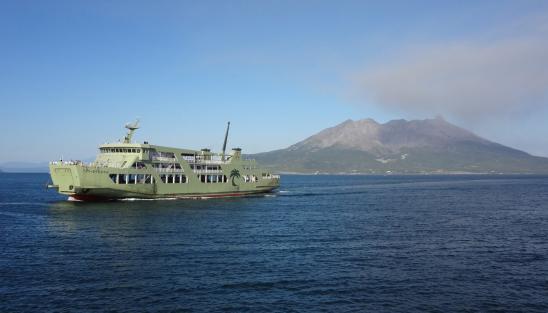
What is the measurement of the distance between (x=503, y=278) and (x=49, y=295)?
82.6 feet

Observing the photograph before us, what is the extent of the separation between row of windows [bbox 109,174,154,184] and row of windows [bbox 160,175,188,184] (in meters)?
2.54

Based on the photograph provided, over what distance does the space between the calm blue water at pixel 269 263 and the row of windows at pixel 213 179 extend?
1032 inches

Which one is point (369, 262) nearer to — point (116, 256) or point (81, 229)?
point (116, 256)

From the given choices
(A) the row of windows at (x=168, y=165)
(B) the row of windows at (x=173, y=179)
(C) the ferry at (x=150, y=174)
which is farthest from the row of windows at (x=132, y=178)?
(B) the row of windows at (x=173, y=179)

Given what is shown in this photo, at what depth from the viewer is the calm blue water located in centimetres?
2261

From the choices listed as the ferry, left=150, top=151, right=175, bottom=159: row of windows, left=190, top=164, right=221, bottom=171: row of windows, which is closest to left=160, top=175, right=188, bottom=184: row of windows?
the ferry

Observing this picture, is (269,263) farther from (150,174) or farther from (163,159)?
(163,159)

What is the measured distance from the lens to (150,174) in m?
69.3

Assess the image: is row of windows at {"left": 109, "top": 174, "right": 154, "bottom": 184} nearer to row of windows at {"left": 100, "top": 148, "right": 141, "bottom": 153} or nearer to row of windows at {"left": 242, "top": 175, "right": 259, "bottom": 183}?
row of windows at {"left": 100, "top": 148, "right": 141, "bottom": 153}

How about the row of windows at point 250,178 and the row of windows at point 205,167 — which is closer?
the row of windows at point 205,167

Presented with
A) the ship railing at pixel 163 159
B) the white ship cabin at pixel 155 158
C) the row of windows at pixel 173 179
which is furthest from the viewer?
the row of windows at pixel 173 179

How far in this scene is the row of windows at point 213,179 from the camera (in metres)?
79.8

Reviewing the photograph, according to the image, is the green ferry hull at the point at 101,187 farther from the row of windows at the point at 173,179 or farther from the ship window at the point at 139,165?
the ship window at the point at 139,165

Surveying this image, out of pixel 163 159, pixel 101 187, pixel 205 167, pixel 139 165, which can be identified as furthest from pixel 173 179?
pixel 101 187
